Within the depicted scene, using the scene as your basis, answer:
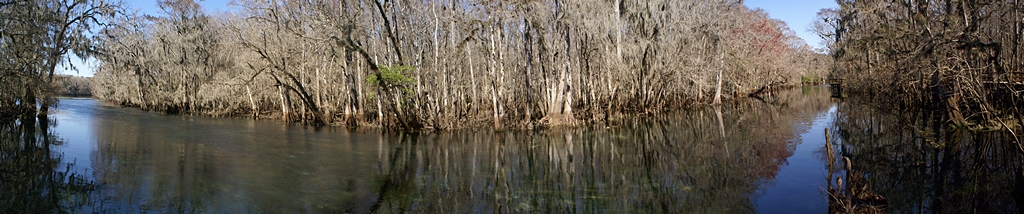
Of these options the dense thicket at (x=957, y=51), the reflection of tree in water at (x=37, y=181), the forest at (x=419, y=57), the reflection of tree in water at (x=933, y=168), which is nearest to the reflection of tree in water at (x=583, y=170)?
the reflection of tree in water at (x=933, y=168)

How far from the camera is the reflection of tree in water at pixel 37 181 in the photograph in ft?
25.3

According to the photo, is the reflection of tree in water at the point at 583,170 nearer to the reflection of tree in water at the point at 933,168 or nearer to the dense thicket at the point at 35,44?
Answer: the reflection of tree in water at the point at 933,168

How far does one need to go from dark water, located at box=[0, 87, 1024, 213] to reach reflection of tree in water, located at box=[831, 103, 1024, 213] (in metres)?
0.03

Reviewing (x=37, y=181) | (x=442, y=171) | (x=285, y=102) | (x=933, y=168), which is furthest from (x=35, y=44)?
(x=933, y=168)

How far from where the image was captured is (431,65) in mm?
20375

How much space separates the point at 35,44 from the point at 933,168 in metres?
25.6

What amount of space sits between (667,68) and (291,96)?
16934 millimetres

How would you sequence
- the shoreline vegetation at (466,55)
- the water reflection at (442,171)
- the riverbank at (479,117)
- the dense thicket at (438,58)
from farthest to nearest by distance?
the riverbank at (479,117), the dense thicket at (438,58), the shoreline vegetation at (466,55), the water reflection at (442,171)

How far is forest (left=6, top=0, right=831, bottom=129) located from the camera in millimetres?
18203

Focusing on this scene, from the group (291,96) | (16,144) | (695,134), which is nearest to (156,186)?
(16,144)

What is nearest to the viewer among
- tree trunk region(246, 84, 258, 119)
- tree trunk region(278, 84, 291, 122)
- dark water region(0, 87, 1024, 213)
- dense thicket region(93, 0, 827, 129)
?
dark water region(0, 87, 1024, 213)

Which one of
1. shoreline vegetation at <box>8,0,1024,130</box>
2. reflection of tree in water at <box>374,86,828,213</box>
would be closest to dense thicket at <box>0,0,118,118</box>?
shoreline vegetation at <box>8,0,1024,130</box>

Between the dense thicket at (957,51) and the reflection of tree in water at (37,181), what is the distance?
13.0 m

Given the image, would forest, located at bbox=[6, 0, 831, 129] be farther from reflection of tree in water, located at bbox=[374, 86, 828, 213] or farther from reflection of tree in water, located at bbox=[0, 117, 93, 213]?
reflection of tree in water, located at bbox=[0, 117, 93, 213]
